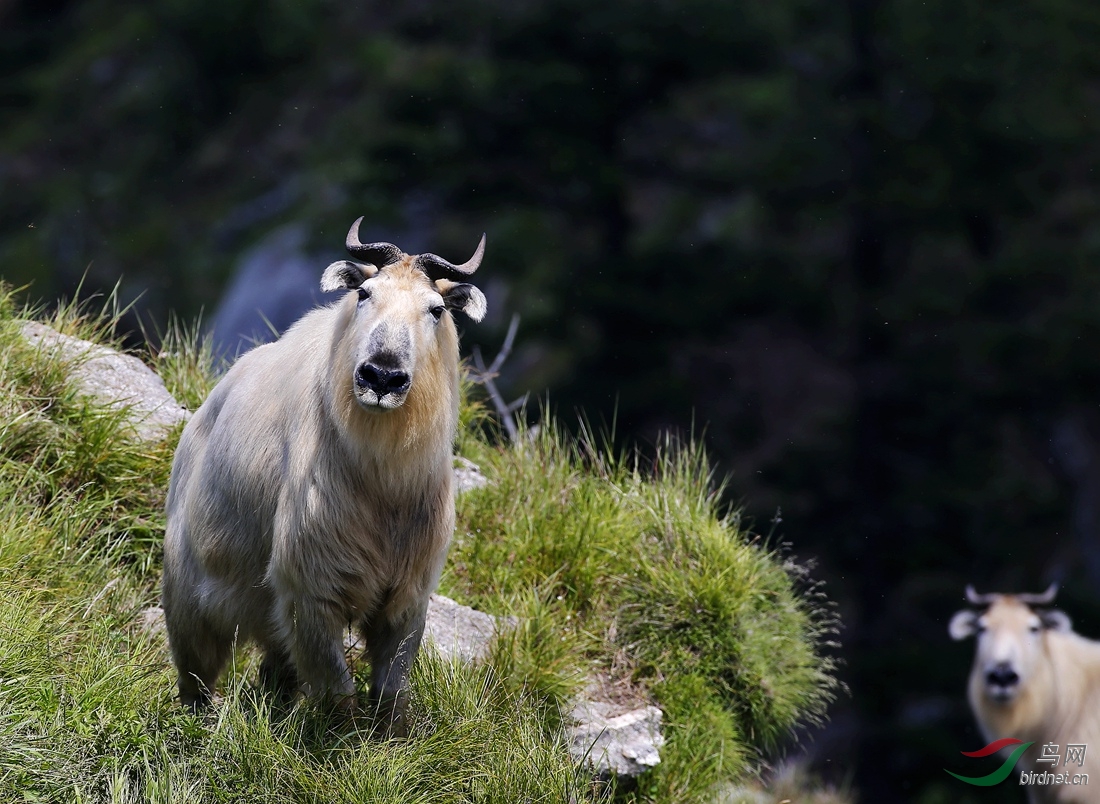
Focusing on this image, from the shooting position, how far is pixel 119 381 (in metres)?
7.16

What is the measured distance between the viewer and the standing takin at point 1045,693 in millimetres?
8195

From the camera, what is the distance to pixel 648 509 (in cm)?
723

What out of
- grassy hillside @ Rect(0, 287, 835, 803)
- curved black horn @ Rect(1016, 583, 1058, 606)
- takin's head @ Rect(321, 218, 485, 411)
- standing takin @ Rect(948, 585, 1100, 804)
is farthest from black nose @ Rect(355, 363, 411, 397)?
curved black horn @ Rect(1016, 583, 1058, 606)

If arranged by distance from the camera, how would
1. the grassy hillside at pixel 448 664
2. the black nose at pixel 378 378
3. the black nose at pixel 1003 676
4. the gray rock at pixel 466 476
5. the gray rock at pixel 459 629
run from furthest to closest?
1. the black nose at pixel 1003 676
2. the gray rock at pixel 466 476
3. the gray rock at pixel 459 629
4. the grassy hillside at pixel 448 664
5. the black nose at pixel 378 378

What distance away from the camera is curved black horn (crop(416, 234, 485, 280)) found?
189 inches

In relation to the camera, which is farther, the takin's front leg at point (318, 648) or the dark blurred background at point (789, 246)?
the dark blurred background at point (789, 246)

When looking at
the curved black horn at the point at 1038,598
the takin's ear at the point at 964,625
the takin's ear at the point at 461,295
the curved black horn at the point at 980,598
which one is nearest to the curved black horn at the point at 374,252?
the takin's ear at the point at 461,295

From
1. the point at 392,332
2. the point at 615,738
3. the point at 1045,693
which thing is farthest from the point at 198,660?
the point at 1045,693

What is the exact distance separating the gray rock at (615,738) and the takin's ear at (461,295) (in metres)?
2.30

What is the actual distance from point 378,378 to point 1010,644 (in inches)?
244

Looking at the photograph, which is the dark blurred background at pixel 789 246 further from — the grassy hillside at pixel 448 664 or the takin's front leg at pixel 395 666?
the takin's front leg at pixel 395 666

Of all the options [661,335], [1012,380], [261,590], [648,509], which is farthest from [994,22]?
[261,590]

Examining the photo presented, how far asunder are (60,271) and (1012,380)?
15.2 m

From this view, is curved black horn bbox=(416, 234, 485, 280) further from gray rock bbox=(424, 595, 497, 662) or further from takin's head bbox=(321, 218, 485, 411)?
gray rock bbox=(424, 595, 497, 662)
